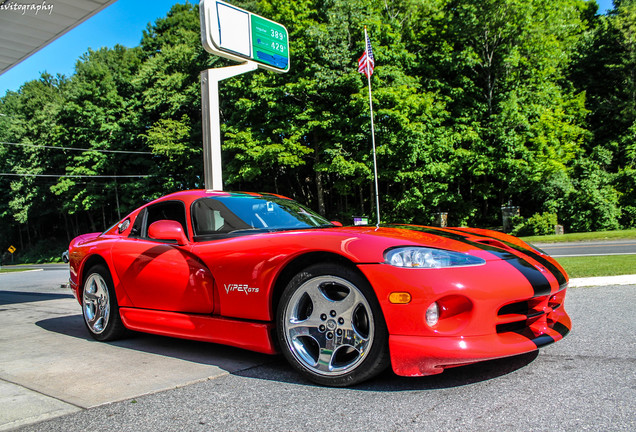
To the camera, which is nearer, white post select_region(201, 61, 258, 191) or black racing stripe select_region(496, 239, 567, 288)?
black racing stripe select_region(496, 239, 567, 288)

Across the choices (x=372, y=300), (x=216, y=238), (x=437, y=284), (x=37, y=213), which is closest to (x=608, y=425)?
(x=437, y=284)

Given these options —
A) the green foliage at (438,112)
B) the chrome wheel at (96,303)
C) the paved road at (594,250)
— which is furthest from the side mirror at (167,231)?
the green foliage at (438,112)

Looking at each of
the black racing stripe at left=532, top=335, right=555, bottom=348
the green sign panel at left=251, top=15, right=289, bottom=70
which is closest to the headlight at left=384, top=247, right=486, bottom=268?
the black racing stripe at left=532, top=335, right=555, bottom=348

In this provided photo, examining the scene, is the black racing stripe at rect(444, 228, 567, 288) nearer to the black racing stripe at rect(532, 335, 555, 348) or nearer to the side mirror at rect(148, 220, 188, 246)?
the black racing stripe at rect(532, 335, 555, 348)

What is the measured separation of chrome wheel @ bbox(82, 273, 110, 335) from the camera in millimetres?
4484

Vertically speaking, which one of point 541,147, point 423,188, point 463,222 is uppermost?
point 541,147

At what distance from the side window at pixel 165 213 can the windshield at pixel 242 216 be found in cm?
18

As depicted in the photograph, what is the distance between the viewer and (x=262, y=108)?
90.4 feet

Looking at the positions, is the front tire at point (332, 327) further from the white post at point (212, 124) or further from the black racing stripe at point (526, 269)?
the white post at point (212, 124)

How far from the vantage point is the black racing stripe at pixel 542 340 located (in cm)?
268

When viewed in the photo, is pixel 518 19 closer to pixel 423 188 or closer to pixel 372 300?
pixel 423 188

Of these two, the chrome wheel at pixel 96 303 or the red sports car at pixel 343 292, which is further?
the chrome wheel at pixel 96 303

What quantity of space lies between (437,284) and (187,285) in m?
1.96

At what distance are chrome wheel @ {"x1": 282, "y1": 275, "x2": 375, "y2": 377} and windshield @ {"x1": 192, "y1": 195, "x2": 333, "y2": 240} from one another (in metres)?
0.93
